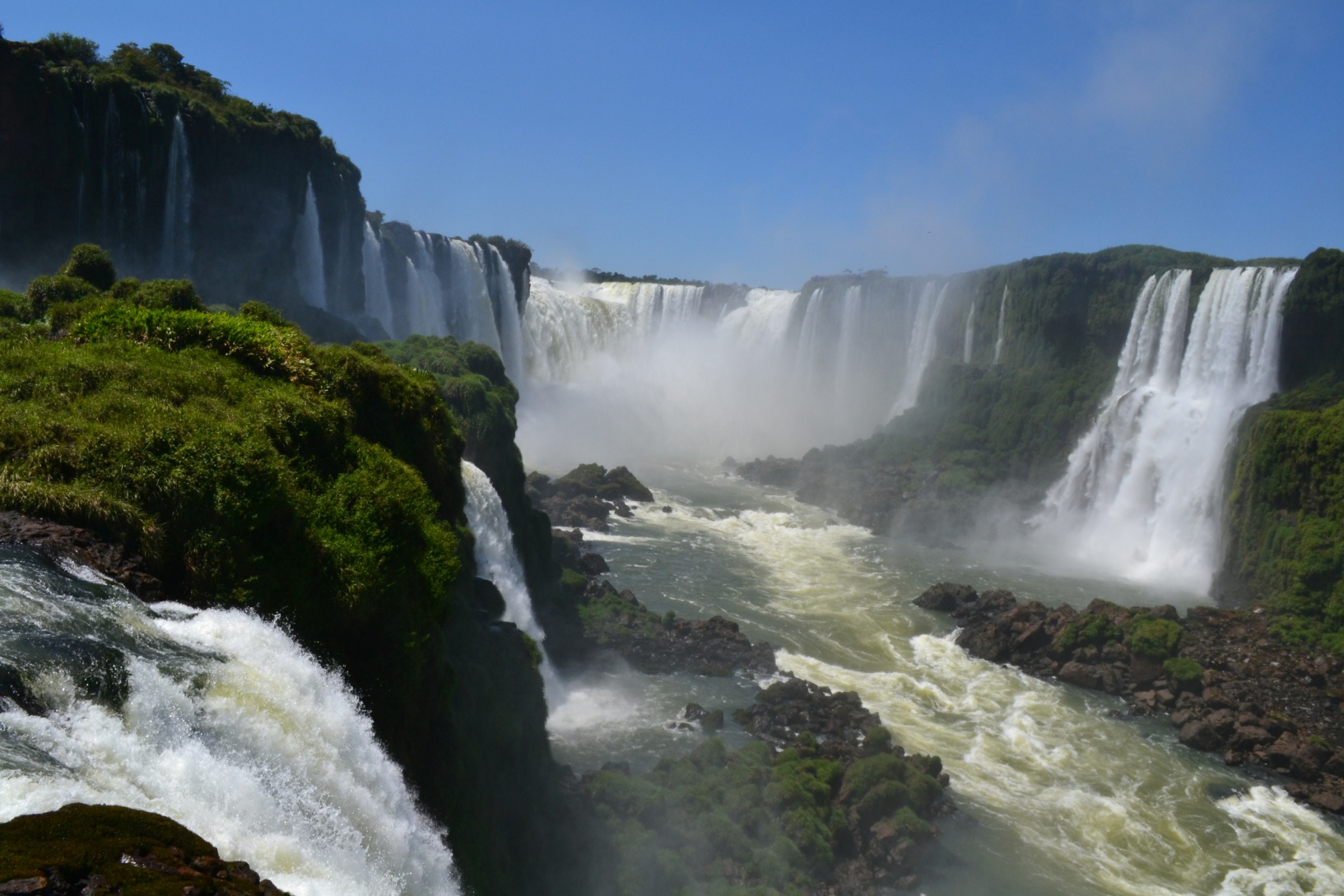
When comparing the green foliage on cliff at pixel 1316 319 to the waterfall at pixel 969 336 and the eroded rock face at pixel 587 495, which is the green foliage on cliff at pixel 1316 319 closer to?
the waterfall at pixel 969 336

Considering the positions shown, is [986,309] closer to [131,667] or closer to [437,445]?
[437,445]

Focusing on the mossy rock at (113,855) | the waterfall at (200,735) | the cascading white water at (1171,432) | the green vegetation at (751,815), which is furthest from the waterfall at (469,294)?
the mossy rock at (113,855)

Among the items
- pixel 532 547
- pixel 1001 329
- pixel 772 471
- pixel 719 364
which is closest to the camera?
pixel 532 547

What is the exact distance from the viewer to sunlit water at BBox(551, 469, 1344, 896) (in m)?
13.7

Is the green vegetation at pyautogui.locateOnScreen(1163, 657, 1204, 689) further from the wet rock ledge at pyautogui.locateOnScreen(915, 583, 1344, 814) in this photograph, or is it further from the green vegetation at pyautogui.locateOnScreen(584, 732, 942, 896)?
the green vegetation at pyautogui.locateOnScreen(584, 732, 942, 896)

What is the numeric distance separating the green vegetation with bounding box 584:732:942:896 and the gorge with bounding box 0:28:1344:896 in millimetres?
68

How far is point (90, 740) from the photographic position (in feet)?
14.0

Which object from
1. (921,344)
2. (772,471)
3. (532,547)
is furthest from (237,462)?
(921,344)

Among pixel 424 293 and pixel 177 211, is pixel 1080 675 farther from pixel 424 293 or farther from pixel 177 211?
pixel 424 293

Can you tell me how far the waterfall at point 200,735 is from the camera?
164 inches

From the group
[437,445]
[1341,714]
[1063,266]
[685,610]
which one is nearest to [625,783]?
[437,445]

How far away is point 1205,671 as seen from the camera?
20.1 metres

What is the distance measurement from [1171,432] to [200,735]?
34.9m

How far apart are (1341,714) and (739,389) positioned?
4265cm
